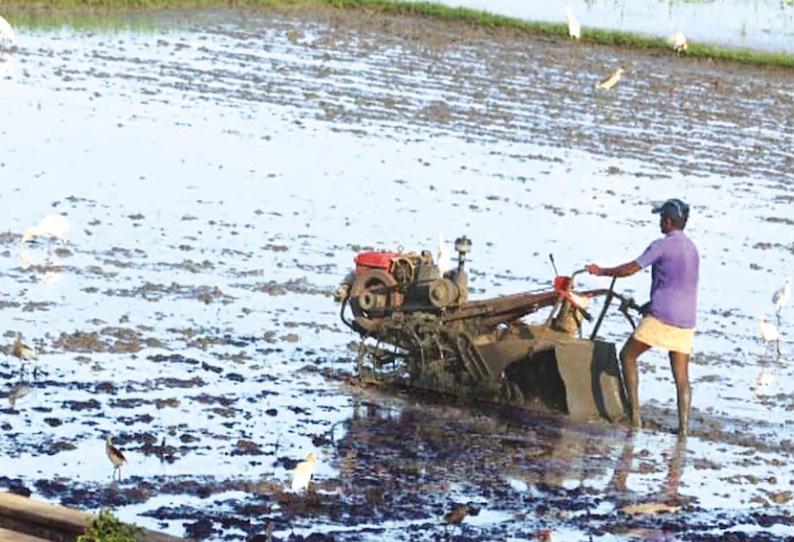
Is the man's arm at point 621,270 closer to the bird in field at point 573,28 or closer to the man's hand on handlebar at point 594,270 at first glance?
the man's hand on handlebar at point 594,270

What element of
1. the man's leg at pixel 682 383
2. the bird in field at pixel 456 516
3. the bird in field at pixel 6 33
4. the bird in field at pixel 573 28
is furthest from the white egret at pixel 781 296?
the bird in field at pixel 573 28

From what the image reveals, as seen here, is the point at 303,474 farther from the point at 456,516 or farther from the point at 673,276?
the point at 673,276

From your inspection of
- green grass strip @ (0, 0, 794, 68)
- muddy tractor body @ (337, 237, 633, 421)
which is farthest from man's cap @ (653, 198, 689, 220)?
green grass strip @ (0, 0, 794, 68)

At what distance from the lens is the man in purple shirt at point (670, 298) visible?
38.5 feet

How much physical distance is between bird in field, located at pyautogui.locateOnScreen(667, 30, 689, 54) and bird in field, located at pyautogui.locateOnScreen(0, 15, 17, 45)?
1192 cm

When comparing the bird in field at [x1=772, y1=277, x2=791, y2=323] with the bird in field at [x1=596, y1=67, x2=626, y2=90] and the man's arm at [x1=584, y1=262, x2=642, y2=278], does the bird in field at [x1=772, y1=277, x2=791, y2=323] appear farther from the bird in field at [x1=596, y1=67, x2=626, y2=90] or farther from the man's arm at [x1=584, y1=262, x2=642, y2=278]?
the bird in field at [x1=596, y1=67, x2=626, y2=90]

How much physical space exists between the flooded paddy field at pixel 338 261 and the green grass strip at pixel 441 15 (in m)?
1.68

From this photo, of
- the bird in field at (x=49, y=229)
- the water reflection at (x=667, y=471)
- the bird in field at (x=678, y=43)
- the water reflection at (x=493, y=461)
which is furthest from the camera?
the bird in field at (x=678, y=43)

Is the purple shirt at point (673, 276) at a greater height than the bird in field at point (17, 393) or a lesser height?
greater

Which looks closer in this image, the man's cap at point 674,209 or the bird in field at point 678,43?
the man's cap at point 674,209

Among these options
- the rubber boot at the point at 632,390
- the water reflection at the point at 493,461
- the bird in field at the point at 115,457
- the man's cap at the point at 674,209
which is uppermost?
the man's cap at the point at 674,209

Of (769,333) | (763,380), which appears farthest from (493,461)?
(769,333)

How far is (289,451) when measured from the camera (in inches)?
422

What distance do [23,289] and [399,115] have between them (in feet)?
41.3
